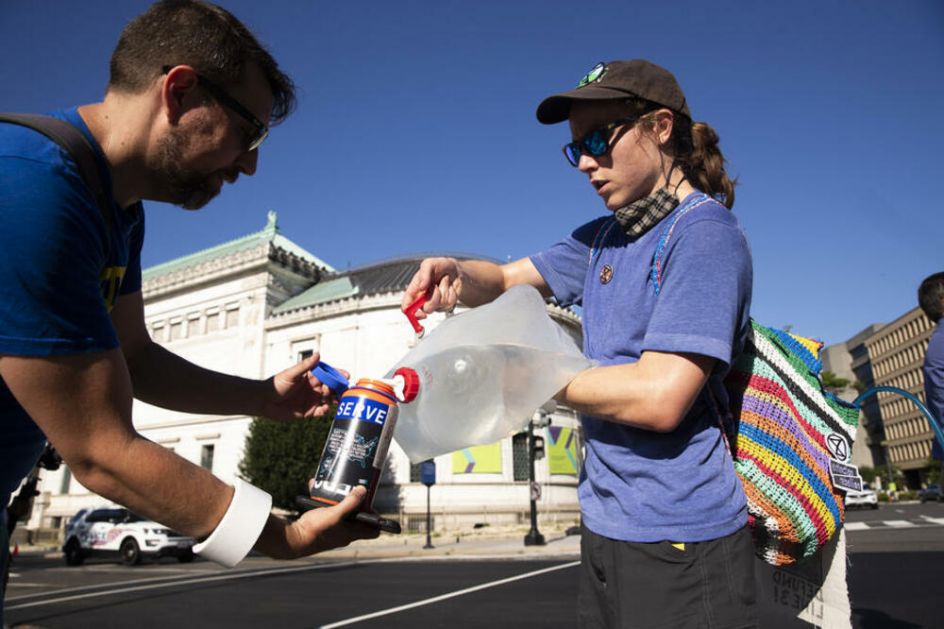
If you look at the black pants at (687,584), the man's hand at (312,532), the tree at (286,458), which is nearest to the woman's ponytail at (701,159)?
the black pants at (687,584)

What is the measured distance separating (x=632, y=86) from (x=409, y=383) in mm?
1259

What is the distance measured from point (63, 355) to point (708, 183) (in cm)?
201

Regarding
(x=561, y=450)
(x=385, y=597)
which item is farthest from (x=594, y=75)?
(x=561, y=450)

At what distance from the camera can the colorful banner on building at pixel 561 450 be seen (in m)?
32.7

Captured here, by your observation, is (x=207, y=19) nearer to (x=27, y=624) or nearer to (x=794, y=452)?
(x=794, y=452)

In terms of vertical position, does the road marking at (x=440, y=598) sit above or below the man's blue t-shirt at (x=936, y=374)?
below

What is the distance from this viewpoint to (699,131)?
2.12 m

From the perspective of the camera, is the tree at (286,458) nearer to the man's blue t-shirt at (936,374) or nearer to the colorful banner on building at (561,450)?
the colorful banner on building at (561,450)

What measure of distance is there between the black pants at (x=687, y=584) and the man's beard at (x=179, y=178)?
5.74 ft

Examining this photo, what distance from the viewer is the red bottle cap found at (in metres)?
1.94

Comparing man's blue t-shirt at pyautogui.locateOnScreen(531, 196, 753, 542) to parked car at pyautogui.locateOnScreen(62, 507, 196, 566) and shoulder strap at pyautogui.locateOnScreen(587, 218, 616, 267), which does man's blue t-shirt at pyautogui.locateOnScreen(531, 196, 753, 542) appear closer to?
shoulder strap at pyautogui.locateOnScreen(587, 218, 616, 267)

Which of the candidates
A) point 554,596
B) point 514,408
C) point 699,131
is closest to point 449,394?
point 514,408

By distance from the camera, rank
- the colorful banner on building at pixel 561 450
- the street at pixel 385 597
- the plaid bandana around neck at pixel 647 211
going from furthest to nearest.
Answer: the colorful banner on building at pixel 561 450
the street at pixel 385 597
the plaid bandana around neck at pixel 647 211

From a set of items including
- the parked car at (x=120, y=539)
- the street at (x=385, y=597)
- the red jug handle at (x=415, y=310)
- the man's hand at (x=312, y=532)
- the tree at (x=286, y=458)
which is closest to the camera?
the man's hand at (x=312, y=532)
